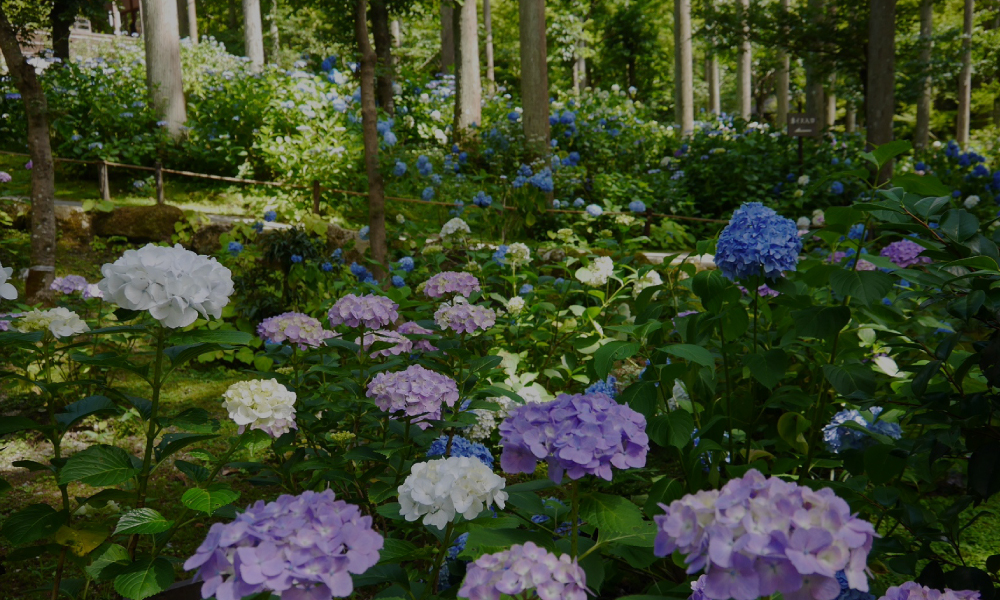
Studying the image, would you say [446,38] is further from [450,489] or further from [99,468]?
[450,489]

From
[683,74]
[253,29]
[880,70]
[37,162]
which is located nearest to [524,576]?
[37,162]

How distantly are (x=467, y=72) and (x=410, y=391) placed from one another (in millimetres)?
7869

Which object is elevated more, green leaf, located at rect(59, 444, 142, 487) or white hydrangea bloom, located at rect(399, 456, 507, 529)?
white hydrangea bloom, located at rect(399, 456, 507, 529)

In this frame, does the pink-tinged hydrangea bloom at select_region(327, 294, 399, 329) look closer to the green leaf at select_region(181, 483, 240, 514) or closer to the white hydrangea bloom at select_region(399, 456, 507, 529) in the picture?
the green leaf at select_region(181, 483, 240, 514)

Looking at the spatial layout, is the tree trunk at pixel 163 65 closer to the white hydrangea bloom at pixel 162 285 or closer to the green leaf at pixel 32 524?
the green leaf at pixel 32 524

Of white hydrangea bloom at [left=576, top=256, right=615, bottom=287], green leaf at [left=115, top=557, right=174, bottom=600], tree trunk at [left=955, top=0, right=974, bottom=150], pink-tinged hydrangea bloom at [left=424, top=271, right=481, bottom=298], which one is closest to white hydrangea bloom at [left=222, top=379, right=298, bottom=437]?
green leaf at [left=115, top=557, right=174, bottom=600]

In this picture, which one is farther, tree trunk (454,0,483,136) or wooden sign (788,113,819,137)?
tree trunk (454,0,483,136)

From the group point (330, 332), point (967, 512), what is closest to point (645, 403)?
point (330, 332)

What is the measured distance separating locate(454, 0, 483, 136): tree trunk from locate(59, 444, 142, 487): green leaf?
299 inches

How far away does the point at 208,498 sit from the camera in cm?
146

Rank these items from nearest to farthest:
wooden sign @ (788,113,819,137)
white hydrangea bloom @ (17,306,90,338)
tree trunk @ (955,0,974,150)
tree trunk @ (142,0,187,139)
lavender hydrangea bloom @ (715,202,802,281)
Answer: lavender hydrangea bloom @ (715,202,802,281), white hydrangea bloom @ (17,306,90,338), wooden sign @ (788,113,819,137), tree trunk @ (142,0,187,139), tree trunk @ (955,0,974,150)

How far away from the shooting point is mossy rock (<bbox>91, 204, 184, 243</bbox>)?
260 inches

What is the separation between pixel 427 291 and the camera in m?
2.73

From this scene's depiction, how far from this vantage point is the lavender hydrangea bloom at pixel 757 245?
72.1 inches
